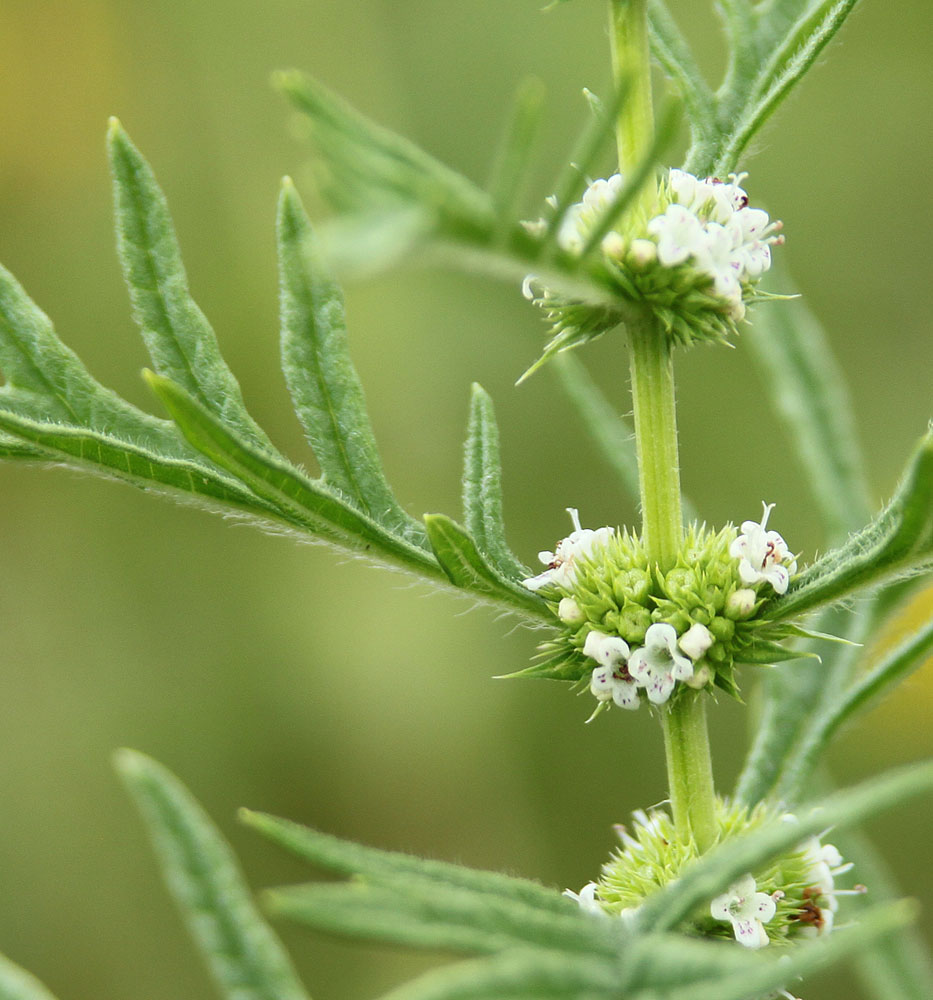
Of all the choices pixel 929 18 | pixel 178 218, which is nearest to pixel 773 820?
pixel 178 218

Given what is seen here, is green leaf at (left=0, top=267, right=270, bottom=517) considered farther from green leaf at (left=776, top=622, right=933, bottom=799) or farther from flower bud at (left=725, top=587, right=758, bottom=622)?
green leaf at (left=776, top=622, right=933, bottom=799)

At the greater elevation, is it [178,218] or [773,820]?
[178,218]

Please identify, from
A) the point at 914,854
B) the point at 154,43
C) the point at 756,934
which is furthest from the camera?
the point at 154,43

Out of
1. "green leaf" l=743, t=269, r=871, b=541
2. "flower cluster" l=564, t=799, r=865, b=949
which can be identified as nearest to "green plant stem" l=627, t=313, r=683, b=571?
"flower cluster" l=564, t=799, r=865, b=949

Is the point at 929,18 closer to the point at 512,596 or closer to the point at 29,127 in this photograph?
the point at 29,127

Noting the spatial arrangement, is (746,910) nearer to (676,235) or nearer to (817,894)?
(817,894)

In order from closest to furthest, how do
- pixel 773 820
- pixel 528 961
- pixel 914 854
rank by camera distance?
pixel 528 961 < pixel 773 820 < pixel 914 854
